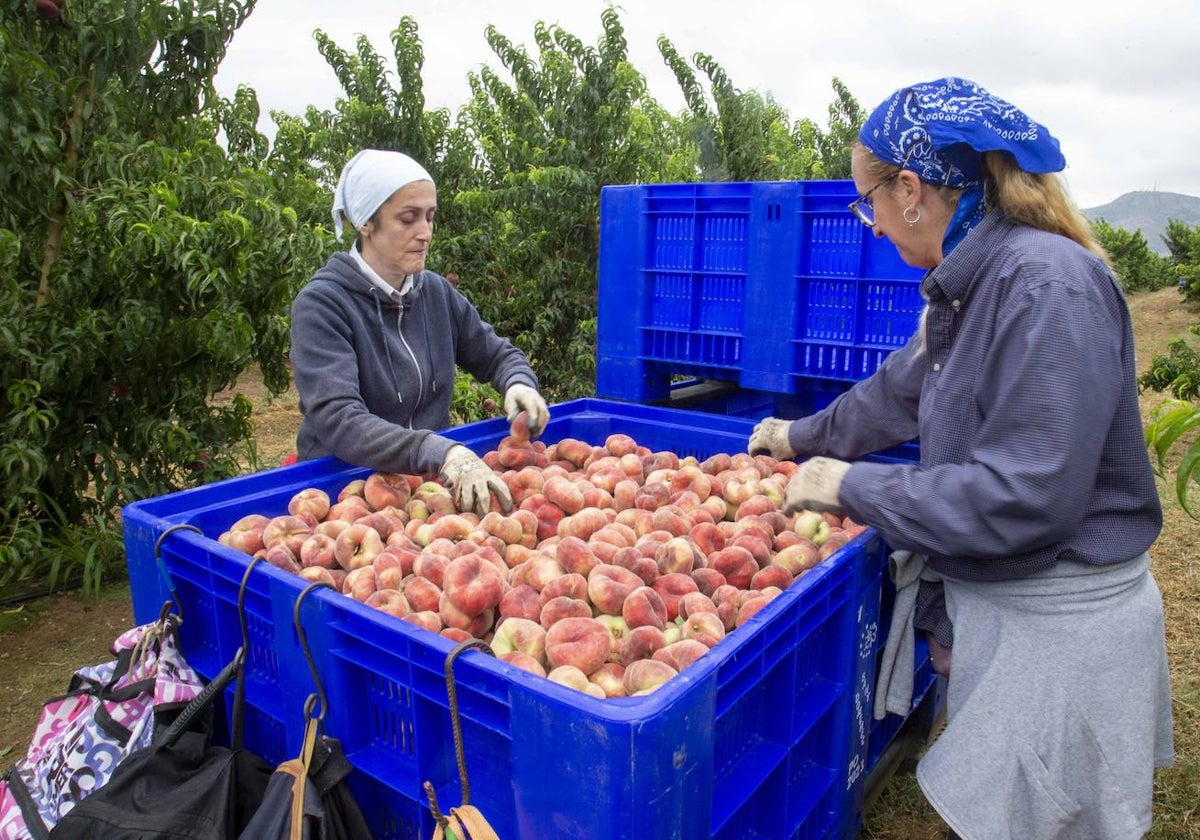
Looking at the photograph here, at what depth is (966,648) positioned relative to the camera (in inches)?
61.6

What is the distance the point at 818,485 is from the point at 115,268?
3.13 m

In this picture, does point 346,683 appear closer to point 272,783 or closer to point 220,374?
point 272,783

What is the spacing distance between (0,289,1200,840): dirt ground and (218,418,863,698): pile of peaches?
2.99ft

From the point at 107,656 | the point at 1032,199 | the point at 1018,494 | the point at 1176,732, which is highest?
the point at 1032,199

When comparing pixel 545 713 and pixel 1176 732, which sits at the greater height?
pixel 545 713

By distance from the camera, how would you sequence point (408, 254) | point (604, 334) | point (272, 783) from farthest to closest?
1. point (604, 334)
2. point (408, 254)
3. point (272, 783)

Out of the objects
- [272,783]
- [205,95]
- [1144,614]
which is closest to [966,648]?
[1144,614]

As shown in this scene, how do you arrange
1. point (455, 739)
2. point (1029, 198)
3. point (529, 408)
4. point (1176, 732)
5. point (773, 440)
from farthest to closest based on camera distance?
point (1176, 732), point (529, 408), point (773, 440), point (1029, 198), point (455, 739)

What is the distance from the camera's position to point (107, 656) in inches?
137

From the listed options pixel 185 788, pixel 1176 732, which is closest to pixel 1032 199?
pixel 185 788

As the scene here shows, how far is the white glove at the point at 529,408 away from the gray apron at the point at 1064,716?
1.48m

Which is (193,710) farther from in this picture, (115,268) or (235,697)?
(115,268)

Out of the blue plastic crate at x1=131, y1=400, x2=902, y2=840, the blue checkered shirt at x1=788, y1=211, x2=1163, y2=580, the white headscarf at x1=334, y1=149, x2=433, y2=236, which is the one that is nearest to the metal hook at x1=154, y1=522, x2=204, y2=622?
the blue plastic crate at x1=131, y1=400, x2=902, y2=840

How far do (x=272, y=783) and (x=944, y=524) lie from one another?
112 centimetres
